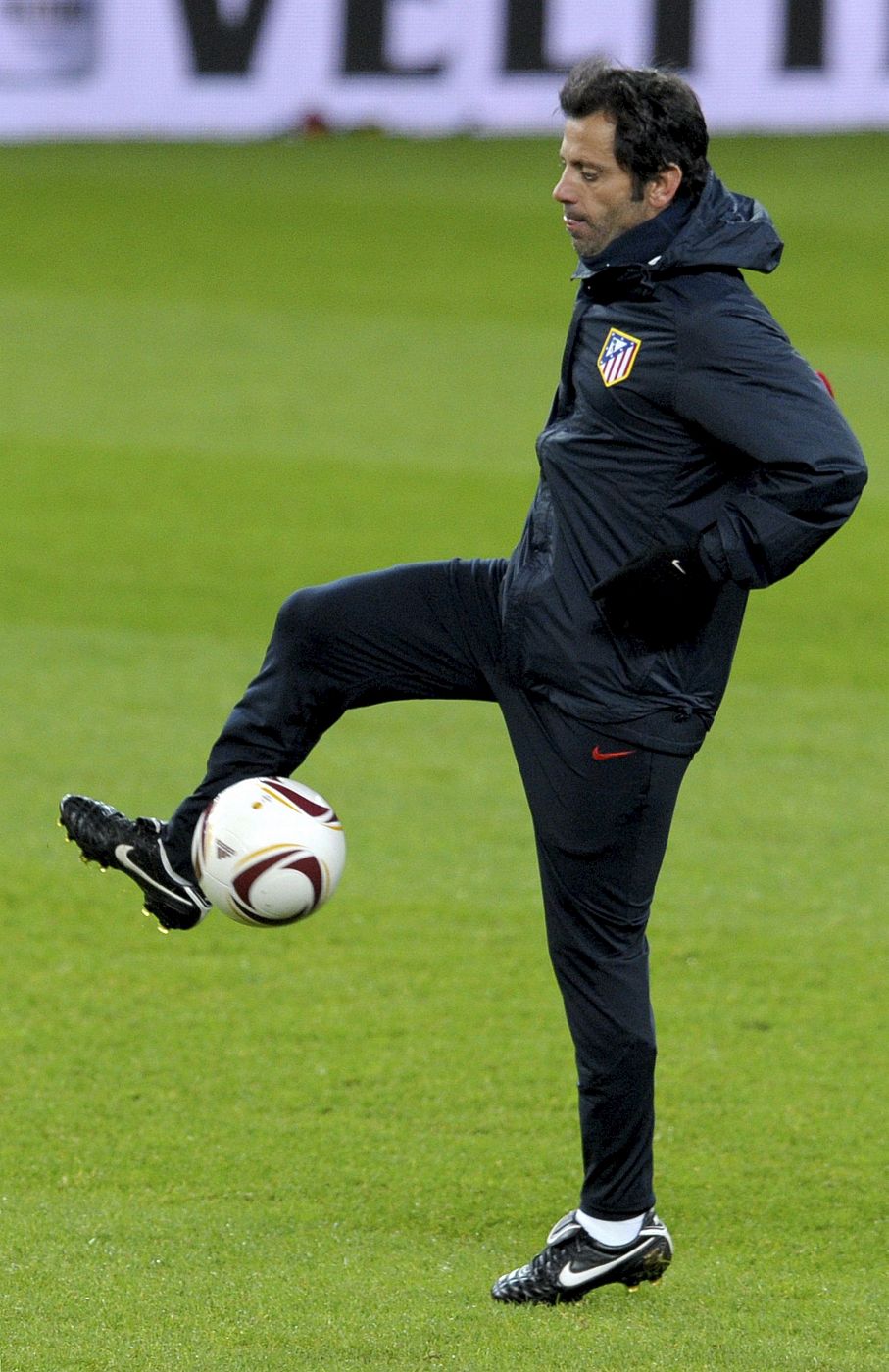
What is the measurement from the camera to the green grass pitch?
4.43 m

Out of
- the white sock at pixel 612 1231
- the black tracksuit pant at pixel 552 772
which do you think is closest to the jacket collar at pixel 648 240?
the black tracksuit pant at pixel 552 772

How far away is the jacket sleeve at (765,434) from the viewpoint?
3.96 meters

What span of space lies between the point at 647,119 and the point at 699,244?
255 millimetres

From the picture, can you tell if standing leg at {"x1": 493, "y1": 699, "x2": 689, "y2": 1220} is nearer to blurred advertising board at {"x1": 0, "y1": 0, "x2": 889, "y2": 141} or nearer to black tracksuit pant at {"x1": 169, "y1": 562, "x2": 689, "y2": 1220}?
black tracksuit pant at {"x1": 169, "y1": 562, "x2": 689, "y2": 1220}

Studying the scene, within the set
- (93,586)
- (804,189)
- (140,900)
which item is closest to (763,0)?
(804,189)

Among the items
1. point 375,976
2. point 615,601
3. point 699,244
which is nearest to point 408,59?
point 375,976

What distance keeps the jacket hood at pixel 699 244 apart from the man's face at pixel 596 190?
0.03 metres

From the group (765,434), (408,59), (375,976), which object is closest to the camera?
(765,434)

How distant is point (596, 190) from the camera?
4.10 metres

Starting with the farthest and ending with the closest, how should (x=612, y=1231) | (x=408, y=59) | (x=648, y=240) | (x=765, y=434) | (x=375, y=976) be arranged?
(x=408, y=59), (x=375, y=976), (x=612, y=1231), (x=648, y=240), (x=765, y=434)

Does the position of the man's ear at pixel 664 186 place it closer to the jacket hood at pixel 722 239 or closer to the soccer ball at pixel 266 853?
the jacket hood at pixel 722 239

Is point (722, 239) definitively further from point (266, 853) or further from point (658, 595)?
point (266, 853)

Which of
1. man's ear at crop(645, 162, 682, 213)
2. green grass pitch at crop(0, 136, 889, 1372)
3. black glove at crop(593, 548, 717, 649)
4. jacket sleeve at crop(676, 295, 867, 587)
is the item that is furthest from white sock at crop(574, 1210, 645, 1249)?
man's ear at crop(645, 162, 682, 213)

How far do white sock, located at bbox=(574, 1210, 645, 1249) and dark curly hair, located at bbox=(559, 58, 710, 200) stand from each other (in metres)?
2.07
